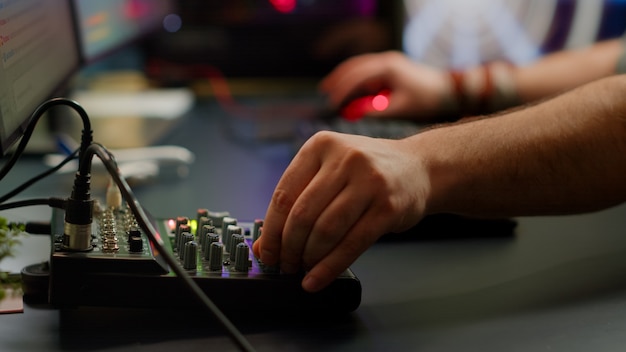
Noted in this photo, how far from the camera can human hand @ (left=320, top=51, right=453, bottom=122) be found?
1.42 m

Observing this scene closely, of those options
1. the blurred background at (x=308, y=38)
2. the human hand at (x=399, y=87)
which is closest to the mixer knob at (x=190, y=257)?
the human hand at (x=399, y=87)

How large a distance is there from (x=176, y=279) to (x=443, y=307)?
0.23 m

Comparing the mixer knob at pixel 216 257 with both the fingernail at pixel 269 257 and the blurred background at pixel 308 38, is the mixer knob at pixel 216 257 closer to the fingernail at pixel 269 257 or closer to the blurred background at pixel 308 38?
the fingernail at pixel 269 257

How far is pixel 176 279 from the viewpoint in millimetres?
592

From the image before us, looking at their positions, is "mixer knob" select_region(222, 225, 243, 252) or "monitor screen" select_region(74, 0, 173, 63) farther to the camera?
"monitor screen" select_region(74, 0, 173, 63)

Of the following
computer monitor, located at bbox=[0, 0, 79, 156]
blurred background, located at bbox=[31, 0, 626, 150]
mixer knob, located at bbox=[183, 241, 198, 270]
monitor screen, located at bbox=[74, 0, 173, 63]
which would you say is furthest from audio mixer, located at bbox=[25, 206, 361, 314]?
blurred background, located at bbox=[31, 0, 626, 150]

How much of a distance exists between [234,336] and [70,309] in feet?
0.64

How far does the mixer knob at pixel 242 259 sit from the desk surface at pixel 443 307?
43mm

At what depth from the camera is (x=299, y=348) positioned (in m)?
0.58

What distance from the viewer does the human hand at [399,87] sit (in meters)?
1.42

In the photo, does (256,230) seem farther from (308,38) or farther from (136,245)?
(308,38)

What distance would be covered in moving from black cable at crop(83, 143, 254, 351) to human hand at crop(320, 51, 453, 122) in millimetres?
862

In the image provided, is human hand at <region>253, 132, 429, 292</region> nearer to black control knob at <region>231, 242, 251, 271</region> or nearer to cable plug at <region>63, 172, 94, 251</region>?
black control knob at <region>231, 242, 251, 271</region>

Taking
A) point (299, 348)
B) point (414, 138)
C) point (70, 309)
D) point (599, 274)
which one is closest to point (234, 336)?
point (299, 348)
